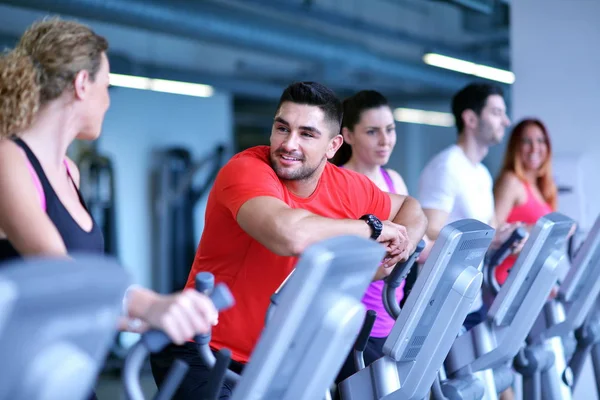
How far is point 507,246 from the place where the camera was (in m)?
3.13

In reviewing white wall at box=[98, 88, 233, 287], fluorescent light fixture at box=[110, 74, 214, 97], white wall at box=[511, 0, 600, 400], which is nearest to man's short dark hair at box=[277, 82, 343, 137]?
white wall at box=[511, 0, 600, 400]

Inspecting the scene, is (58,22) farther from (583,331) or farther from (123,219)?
(123,219)

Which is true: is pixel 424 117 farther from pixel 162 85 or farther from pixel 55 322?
pixel 55 322

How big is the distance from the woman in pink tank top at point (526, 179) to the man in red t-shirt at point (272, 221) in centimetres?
150

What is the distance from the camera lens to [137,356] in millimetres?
1444

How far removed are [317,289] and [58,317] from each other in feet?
1.53

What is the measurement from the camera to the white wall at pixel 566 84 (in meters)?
4.75

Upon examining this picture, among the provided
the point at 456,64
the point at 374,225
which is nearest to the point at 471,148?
the point at 374,225

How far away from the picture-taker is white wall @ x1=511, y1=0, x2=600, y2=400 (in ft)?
15.6

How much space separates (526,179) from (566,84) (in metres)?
0.95

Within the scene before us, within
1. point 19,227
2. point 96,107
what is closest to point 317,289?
point 19,227

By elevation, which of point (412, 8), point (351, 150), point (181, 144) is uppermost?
point (412, 8)

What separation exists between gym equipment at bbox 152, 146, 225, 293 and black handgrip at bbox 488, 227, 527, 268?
6.74 metres

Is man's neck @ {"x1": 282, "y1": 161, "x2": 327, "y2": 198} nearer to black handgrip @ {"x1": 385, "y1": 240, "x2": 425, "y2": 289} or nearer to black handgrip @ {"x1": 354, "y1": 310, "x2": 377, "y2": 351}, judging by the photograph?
black handgrip @ {"x1": 385, "y1": 240, "x2": 425, "y2": 289}
